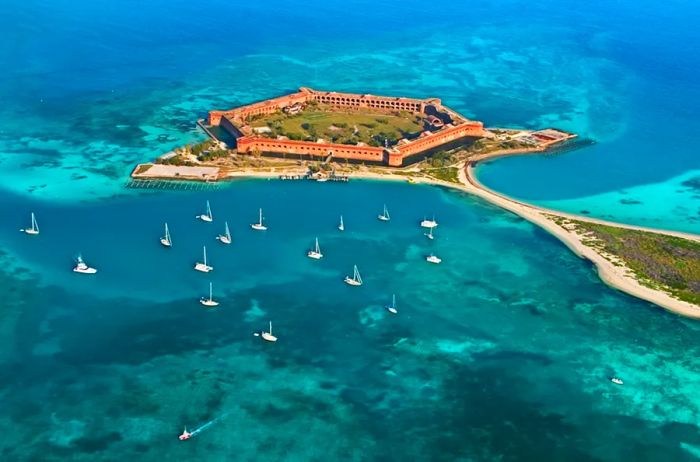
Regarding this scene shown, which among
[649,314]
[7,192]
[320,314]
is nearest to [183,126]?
[7,192]

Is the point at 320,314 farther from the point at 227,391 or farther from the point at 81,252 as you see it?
the point at 81,252

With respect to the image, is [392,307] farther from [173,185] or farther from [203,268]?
[173,185]

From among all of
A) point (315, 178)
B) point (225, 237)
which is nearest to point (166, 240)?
point (225, 237)

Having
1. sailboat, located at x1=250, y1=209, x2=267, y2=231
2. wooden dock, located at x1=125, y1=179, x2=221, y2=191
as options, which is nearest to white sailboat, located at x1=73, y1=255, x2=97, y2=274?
sailboat, located at x1=250, y1=209, x2=267, y2=231

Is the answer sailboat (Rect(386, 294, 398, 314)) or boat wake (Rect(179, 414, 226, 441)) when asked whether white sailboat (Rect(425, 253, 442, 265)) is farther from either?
boat wake (Rect(179, 414, 226, 441))

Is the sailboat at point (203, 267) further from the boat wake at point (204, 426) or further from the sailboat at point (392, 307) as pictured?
the boat wake at point (204, 426)
